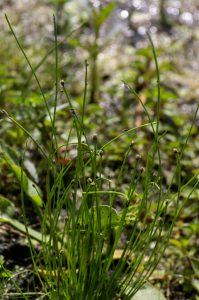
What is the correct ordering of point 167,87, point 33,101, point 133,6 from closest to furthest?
point 33,101 < point 167,87 < point 133,6

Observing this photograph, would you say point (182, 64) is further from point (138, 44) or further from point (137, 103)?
point (137, 103)

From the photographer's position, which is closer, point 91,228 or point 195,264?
point 91,228

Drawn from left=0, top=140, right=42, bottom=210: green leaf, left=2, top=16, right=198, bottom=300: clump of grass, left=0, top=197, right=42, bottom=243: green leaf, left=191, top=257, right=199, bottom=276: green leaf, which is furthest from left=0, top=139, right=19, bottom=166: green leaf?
left=191, top=257, right=199, bottom=276: green leaf

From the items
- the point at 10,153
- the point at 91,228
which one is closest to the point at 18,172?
the point at 10,153

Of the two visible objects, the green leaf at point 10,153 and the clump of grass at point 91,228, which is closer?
the clump of grass at point 91,228

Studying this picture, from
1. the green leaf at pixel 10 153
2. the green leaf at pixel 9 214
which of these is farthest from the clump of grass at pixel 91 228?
the green leaf at pixel 10 153

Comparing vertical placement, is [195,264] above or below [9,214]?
below

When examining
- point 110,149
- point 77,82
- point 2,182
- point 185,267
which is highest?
point 77,82

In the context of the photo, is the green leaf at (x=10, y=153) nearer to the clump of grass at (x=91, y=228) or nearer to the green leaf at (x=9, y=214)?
the green leaf at (x=9, y=214)

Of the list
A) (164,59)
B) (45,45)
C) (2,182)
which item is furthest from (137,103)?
(2,182)

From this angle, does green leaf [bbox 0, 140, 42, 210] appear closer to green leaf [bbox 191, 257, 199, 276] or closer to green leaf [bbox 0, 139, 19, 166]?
green leaf [bbox 0, 139, 19, 166]

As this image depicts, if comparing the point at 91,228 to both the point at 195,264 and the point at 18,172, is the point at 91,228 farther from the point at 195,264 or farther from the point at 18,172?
the point at 195,264
